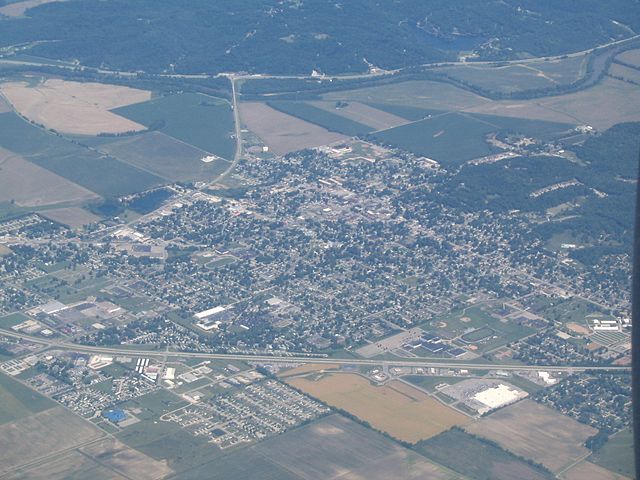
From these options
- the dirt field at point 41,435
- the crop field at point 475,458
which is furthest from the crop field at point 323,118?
the dirt field at point 41,435

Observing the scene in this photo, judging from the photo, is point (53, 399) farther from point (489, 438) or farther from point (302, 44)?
point (302, 44)

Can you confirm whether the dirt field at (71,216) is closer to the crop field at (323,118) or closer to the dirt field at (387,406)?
the crop field at (323,118)

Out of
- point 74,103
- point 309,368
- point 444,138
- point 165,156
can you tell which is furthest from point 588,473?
point 74,103

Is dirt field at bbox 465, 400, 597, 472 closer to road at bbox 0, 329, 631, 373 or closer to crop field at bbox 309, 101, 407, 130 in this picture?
road at bbox 0, 329, 631, 373

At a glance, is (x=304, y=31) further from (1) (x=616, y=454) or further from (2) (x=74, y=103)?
(1) (x=616, y=454)

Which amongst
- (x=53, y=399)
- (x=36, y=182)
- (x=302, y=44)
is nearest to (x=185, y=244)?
(x=36, y=182)

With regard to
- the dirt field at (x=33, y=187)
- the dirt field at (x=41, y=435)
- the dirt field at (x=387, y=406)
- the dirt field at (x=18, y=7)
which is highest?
the dirt field at (x=18, y=7)
